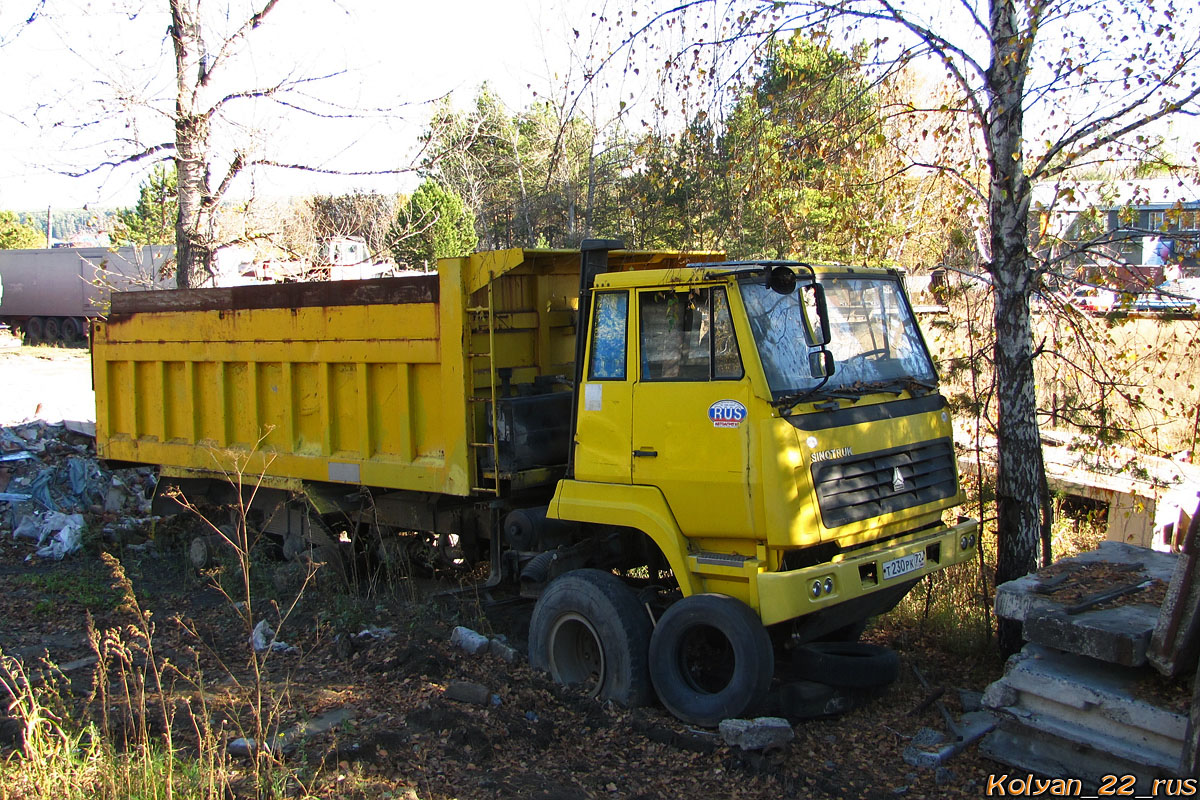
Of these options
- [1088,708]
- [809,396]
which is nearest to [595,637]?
[809,396]

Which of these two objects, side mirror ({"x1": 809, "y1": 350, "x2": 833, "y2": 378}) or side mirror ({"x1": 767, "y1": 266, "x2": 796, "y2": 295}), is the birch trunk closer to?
side mirror ({"x1": 809, "y1": 350, "x2": 833, "y2": 378})

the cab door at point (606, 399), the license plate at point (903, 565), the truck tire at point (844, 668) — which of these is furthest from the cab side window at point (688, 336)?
the truck tire at point (844, 668)

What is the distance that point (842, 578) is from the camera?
4.89 metres

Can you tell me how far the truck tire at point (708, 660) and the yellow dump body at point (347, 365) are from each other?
1.90 m

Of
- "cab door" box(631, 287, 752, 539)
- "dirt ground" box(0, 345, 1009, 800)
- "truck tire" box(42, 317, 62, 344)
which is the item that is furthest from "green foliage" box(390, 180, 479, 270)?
"cab door" box(631, 287, 752, 539)

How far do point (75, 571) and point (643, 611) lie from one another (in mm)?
5781

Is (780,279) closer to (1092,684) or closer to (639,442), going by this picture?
(639,442)

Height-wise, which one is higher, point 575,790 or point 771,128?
point 771,128

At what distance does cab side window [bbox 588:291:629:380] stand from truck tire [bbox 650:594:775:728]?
1.40 metres

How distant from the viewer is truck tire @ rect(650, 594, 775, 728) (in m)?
4.82

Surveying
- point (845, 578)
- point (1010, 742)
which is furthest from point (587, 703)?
point (1010, 742)

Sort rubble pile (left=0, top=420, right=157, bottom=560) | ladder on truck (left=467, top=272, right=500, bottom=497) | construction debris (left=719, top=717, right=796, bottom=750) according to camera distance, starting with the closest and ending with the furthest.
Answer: construction debris (left=719, top=717, right=796, bottom=750) < ladder on truck (left=467, top=272, right=500, bottom=497) < rubble pile (left=0, top=420, right=157, bottom=560)

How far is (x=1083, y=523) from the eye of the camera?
9.23 m

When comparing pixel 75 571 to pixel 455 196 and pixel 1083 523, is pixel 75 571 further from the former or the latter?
pixel 455 196
